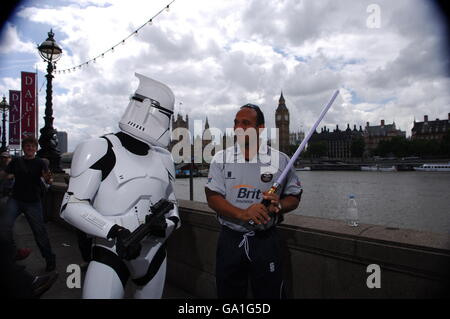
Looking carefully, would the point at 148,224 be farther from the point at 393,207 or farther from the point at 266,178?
the point at 393,207

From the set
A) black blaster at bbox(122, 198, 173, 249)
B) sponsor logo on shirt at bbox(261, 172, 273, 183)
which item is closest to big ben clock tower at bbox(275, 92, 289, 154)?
sponsor logo on shirt at bbox(261, 172, 273, 183)

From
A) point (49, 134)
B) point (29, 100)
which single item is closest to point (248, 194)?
point (49, 134)

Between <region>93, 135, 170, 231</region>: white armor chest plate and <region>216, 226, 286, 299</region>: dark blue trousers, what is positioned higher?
<region>93, 135, 170, 231</region>: white armor chest plate

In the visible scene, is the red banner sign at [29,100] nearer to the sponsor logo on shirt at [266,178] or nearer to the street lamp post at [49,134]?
the street lamp post at [49,134]

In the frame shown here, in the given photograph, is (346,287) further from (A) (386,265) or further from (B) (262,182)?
(B) (262,182)

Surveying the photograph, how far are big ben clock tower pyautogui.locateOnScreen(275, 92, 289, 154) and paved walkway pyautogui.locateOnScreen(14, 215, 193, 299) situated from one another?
64.1 metres

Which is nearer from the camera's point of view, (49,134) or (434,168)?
(49,134)

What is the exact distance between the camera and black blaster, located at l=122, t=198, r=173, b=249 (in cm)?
200

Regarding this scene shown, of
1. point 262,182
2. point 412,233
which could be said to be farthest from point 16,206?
point 412,233

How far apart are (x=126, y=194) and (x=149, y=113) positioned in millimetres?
637

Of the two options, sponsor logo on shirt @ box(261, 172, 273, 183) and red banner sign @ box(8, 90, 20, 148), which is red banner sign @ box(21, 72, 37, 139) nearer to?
red banner sign @ box(8, 90, 20, 148)

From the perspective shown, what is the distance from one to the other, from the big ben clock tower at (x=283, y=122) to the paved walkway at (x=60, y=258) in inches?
2522

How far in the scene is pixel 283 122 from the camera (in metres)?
89.5

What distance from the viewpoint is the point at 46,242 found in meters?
4.59
